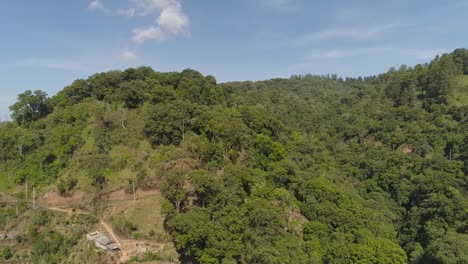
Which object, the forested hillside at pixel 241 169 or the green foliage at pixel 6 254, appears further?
the green foliage at pixel 6 254

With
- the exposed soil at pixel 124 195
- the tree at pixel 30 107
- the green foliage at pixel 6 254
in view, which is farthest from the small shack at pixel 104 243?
the tree at pixel 30 107

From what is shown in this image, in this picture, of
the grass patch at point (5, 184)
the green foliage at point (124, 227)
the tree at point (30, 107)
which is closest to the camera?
the green foliage at point (124, 227)

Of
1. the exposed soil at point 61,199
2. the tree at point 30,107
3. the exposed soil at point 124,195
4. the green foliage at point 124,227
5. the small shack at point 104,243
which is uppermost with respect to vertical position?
the tree at point 30,107

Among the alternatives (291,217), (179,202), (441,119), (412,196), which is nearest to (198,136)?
(179,202)

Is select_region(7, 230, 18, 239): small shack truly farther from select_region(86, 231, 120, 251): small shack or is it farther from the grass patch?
select_region(86, 231, 120, 251): small shack

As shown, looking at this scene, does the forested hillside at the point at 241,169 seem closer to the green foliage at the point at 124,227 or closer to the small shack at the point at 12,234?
the small shack at the point at 12,234

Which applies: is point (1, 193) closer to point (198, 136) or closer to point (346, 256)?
point (198, 136)
